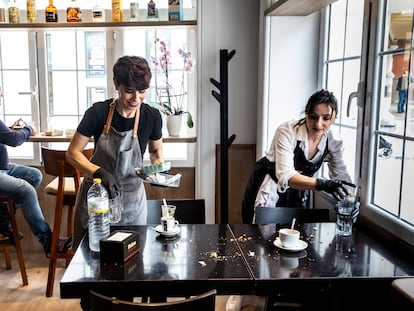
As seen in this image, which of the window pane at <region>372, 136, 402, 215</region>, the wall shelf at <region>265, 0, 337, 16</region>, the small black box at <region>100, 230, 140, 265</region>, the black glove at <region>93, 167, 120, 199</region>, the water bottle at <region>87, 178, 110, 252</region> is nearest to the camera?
the small black box at <region>100, 230, 140, 265</region>

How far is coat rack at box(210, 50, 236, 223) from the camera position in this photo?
308cm

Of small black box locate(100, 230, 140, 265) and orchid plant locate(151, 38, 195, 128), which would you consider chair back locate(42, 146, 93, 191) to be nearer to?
orchid plant locate(151, 38, 195, 128)

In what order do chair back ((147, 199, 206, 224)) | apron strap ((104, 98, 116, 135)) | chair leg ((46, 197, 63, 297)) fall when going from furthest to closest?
chair leg ((46, 197, 63, 297)), chair back ((147, 199, 206, 224)), apron strap ((104, 98, 116, 135))

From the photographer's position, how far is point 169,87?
3.52 m

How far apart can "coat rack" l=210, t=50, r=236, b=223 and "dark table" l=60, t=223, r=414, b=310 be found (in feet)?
4.13

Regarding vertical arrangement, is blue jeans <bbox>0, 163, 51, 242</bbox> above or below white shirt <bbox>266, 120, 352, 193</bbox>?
below

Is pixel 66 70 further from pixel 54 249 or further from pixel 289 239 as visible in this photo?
pixel 289 239

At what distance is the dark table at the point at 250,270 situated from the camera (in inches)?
58.8

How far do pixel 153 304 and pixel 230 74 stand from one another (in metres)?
2.30

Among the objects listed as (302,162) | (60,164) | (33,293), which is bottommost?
(33,293)

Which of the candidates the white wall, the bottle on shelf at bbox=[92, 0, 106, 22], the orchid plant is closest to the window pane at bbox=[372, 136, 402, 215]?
the white wall

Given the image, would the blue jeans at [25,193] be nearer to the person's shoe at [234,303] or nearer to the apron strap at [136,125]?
the apron strap at [136,125]

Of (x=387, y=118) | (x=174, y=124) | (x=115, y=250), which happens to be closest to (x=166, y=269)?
(x=115, y=250)

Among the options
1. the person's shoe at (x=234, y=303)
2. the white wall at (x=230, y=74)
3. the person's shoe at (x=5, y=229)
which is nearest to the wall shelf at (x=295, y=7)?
the white wall at (x=230, y=74)
